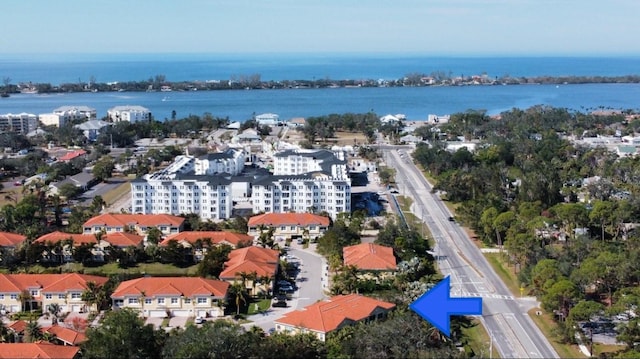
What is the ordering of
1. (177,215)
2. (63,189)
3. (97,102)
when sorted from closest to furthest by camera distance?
1. (177,215)
2. (63,189)
3. (97,102)

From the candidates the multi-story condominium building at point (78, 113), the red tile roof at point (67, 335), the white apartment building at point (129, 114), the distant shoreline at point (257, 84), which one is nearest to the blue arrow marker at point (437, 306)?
the red tile roof at point (67, 335)

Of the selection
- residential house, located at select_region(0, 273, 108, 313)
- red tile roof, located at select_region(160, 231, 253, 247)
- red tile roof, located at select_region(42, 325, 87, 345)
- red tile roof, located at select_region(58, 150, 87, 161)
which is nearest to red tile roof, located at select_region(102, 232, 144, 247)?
red tile roof, located at select_region(160, 231, 253, 247)

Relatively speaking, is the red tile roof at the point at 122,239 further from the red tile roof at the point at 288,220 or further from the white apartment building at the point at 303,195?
the white apartment building at the point at 303,195

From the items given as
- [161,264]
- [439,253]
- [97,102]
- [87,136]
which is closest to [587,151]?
[439,253]

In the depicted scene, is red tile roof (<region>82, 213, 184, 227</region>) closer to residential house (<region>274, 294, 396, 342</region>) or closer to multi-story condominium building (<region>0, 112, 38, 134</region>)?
residential house (<region>274, 294, 396, 342</region>)

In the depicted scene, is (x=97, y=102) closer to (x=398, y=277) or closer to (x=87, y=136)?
(x=87, y=136)
